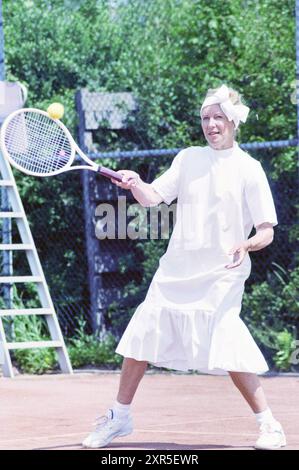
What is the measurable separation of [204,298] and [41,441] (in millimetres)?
1070

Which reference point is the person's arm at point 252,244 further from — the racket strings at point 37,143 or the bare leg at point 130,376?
the racket strings at point 37,143

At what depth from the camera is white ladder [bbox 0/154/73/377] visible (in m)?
9.01

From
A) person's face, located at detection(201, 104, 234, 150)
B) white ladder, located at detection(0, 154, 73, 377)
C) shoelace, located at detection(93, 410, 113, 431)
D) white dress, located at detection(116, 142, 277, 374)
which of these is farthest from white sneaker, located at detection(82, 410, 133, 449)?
white ladder, located at detection(0, 154, 73, 377)

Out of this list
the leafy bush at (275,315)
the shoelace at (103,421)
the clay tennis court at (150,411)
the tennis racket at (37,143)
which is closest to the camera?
the shoelace at (103,421)

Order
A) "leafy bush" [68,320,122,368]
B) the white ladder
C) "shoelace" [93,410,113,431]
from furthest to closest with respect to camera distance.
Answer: "leafy bush" [68,320,122,368]
the white ladder
"shoelace" [93,410,113,431]

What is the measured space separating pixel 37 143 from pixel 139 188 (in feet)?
5.31

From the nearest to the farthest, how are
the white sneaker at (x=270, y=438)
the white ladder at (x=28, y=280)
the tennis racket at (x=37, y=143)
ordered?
the white sneaker at (x=270, y=438) → the tennis racket at (x=37, y=143) → the white ladder at (x=28, y=280)

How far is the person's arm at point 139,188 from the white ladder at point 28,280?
3.79 metres

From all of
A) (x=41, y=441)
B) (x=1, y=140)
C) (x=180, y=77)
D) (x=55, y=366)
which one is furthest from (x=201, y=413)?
(x=180, y=77)

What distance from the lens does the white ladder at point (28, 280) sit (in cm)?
901

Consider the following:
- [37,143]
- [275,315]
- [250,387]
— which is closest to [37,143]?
[37,143]

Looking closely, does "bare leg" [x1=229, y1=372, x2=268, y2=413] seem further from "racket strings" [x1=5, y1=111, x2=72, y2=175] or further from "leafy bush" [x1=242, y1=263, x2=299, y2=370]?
"leafy bush" [x1=242, y1=263, x2=299, y2=370]

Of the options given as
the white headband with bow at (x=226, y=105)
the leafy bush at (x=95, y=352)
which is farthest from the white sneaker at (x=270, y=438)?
the leafy bush at (x=95, y=352)

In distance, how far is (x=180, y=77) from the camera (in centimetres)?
984
